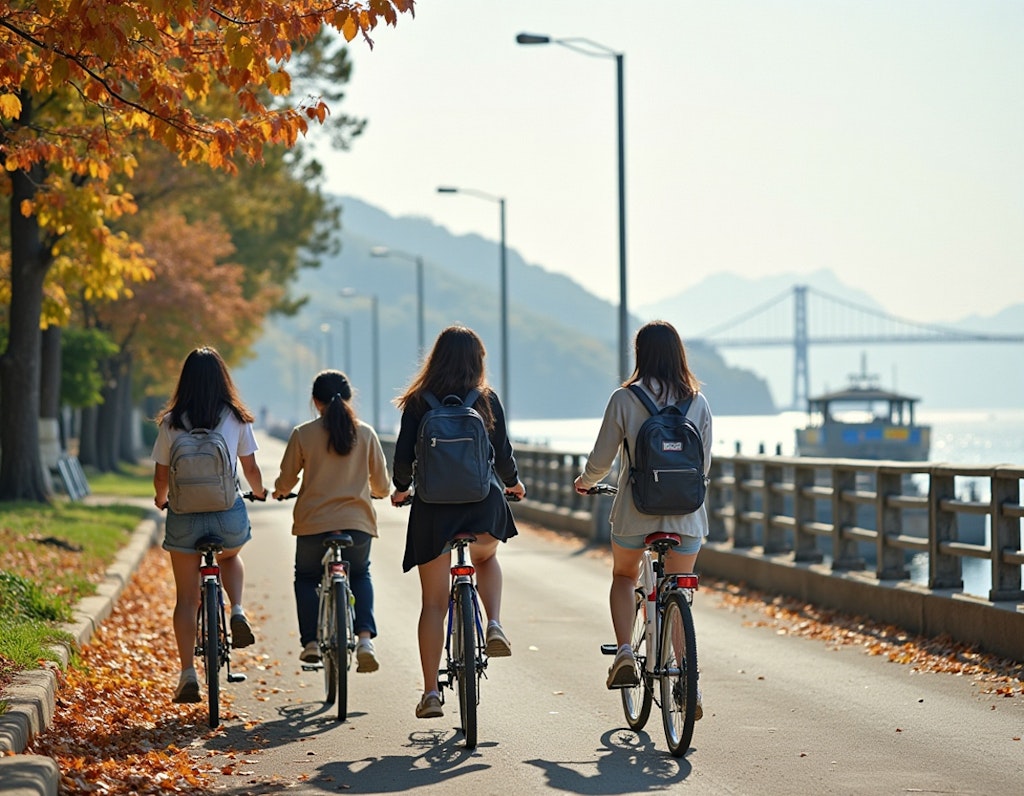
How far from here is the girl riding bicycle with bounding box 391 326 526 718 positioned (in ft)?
25.3

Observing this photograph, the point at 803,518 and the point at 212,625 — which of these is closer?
the point at 212,625

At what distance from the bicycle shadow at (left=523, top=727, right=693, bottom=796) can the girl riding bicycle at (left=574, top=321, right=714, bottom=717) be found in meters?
0.33

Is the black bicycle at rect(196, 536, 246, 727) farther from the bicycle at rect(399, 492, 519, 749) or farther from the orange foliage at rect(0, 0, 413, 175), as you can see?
the orange foliage at rect(0, 0, 413, 175)

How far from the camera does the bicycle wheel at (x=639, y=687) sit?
25.8ft

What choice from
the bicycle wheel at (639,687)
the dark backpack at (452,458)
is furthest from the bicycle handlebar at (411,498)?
the bicycle wheel at (639,687)

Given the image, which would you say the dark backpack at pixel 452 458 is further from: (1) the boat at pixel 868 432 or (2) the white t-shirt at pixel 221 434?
(1) the boat at pixel 868 432

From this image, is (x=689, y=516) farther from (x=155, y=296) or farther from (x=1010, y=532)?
(x=155, y=296)

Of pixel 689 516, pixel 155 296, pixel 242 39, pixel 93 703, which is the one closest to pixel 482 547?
pixel 689 516

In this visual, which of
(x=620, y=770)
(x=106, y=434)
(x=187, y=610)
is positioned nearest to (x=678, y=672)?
(x=620, y=770)

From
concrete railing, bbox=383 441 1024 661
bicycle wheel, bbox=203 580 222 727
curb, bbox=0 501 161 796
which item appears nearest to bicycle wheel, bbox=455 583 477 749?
bicycle wheel, bbox=203 580 222 727

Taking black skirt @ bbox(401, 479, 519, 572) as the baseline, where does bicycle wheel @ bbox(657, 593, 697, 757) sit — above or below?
below

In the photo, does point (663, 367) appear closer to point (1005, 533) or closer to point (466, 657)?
point (466, 657)

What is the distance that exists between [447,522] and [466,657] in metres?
0.65

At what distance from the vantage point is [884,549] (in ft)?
41.7
